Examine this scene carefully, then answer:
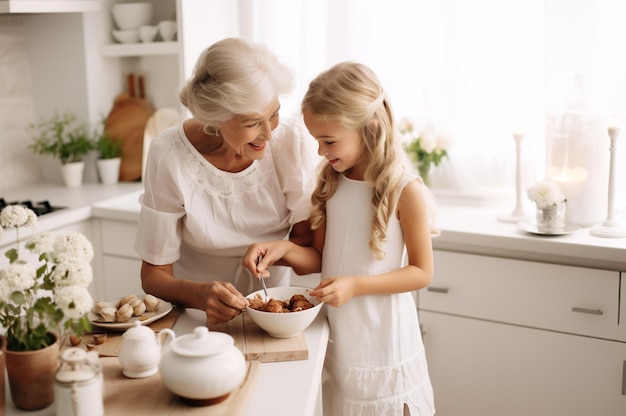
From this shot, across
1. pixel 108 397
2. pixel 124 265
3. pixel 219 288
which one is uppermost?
pixel 219 288

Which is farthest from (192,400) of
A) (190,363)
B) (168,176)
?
(168,176)

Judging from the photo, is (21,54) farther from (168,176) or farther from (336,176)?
(336,176)

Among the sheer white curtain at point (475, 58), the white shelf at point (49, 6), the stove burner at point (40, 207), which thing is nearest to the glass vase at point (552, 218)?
the sheer white curtain at point (475, 58)

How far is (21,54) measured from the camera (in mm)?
3182

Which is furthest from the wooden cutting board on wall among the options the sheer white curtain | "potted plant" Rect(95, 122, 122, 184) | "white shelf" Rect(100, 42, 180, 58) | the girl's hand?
the girl's hand

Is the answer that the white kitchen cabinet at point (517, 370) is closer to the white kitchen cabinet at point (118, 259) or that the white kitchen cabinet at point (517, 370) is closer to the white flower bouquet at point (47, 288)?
the white kitchen cabinet at point (118, 259)

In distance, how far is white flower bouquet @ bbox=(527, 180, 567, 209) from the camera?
7.35 feet

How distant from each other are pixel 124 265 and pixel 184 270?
0.92m

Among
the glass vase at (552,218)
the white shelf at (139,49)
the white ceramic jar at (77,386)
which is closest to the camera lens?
the white ceramic jar at (77,386)

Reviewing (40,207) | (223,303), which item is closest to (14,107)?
(40,207)

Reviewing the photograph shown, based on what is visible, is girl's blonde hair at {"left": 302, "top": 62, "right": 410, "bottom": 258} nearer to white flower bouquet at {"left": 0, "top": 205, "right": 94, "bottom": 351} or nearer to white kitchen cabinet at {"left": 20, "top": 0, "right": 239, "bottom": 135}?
white flower bouquet at {"left": 0, "top": 205, "right": 94, "bottom": 351}

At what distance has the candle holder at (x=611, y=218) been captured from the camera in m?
2.22

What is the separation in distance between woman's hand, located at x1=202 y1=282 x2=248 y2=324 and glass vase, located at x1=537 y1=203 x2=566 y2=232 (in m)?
1.11

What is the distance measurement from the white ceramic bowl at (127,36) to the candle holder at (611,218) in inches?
77.6
